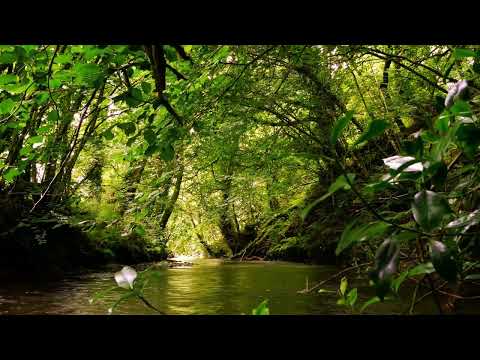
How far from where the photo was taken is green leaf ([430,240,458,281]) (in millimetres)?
649

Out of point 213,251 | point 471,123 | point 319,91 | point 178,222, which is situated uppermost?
point 319,91

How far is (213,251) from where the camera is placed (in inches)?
750

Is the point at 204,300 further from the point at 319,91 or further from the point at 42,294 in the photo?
the point at 319,91

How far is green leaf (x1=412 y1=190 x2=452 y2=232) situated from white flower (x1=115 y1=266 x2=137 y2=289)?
58cm

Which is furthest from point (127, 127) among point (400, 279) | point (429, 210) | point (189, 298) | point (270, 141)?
point (189, 298)

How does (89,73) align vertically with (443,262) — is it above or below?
above

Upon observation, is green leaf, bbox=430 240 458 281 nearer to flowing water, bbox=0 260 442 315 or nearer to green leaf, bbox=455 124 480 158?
green leaf, bbox=455 124 480 158

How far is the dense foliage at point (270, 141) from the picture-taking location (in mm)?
789

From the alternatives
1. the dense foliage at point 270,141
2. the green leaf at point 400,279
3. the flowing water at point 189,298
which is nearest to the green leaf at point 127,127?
the dense foliage at point 270,141

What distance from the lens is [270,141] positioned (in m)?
4.97

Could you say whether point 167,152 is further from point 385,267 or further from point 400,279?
point 385,267

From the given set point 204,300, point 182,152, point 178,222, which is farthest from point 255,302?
point 178,222

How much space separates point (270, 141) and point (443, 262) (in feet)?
14.3
